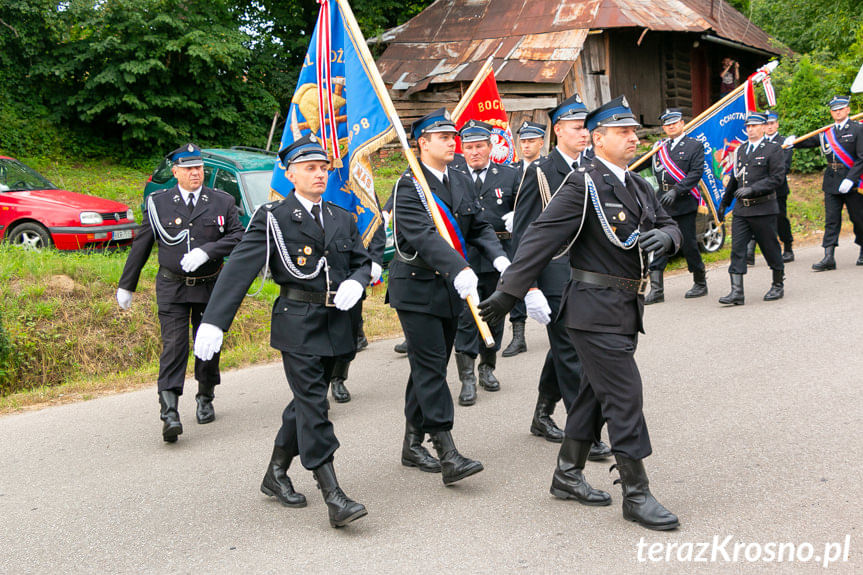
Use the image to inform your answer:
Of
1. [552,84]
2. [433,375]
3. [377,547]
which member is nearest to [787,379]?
[433,375]

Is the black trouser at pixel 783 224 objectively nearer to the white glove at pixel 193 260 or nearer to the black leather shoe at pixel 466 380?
the black leather shoe at pixel 466 380

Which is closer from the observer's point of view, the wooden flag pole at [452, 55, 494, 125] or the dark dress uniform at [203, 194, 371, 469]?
the dark dress uniform at [203, 194, 371, 469]

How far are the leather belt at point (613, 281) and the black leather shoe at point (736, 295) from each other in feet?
18.6

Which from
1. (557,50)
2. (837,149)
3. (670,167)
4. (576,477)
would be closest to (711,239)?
(837,149)

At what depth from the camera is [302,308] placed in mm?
4562

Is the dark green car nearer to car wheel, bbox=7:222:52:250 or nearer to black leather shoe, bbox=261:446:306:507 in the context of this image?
car wheel, bbox=7:222:52:250

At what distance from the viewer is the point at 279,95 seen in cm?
2448

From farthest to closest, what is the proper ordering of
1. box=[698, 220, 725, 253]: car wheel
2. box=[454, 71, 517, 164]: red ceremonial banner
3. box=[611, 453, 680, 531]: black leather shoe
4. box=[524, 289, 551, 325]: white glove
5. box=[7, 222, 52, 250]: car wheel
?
1. box=[698, 220, 725, 253]: car wheel
2. box=[7, 222, 52, 250]: car wheel
3. box=[454, 71, 517, 164]: red ceremonial banner
4. box=[524, 289, 551, 325]: white glove
5. box=[611, 453, 680, 531]: black leather shoe

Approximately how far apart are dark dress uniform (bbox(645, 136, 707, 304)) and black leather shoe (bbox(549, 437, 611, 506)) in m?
5.97

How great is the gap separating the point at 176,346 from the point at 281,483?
1961 millimetres

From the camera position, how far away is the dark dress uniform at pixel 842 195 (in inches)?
442

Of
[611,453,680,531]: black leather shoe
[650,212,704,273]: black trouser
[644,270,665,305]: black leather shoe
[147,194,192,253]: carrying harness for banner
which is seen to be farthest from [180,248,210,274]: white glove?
[650,212,704,273]: black trouser

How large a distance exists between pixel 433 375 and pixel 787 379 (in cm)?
319

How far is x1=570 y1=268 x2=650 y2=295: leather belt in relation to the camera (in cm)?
429
